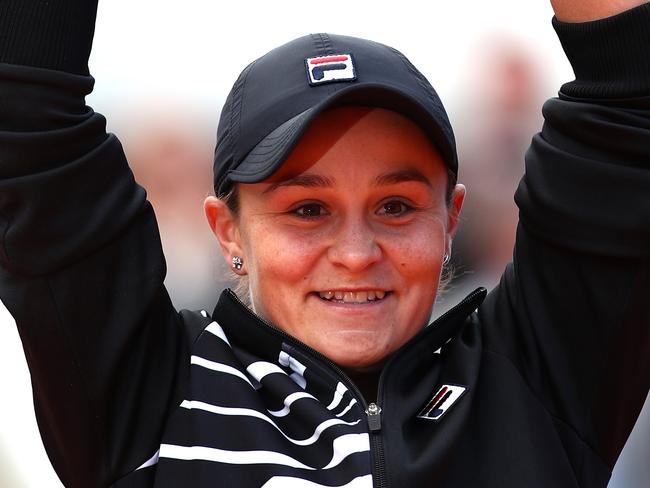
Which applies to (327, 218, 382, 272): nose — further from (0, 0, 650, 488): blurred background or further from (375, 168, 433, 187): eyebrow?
(0, 0, 650, 488): blurred background

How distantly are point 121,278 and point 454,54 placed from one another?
1722 millimetres

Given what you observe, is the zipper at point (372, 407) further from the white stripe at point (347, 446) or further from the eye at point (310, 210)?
the eye at point (310, 210)

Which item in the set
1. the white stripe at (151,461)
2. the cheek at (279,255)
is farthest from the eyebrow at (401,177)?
the white stripe at (151,461)

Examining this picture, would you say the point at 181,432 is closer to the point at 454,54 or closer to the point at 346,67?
the point at 346,67

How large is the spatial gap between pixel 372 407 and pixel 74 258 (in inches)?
17.4

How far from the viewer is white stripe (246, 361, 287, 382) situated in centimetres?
164

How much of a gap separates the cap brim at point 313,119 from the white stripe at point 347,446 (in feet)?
1.22

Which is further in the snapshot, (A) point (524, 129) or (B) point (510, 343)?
(A) point (524, 129)

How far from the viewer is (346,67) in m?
1.68

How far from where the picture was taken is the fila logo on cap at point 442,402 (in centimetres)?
162

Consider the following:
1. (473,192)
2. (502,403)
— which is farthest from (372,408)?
(473,192)

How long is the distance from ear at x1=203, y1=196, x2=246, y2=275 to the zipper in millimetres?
105

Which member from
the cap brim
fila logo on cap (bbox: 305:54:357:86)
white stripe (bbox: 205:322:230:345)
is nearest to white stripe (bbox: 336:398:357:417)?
white stripe (bbox: 205:322:230:345)

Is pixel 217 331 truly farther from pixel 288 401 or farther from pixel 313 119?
pixel 313 119
